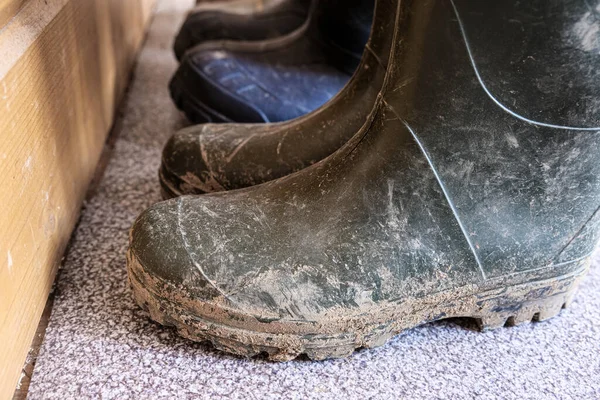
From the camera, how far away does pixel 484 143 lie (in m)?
0.64

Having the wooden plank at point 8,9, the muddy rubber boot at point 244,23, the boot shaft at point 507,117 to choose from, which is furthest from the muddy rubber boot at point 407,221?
the muddy rubber boot at point 244,23

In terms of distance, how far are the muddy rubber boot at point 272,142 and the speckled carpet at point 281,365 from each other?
15cm

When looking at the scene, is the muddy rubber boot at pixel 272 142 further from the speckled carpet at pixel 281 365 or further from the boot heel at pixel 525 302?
the boot heel at pixel 525 302

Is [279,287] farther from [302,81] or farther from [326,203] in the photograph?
[302,81]

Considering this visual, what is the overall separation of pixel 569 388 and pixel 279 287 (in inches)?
12.5

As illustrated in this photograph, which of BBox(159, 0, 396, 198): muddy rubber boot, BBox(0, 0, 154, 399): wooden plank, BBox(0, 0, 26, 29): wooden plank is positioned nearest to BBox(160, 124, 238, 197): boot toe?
BBox(159, 0, 396, 198): muddy rubber boot

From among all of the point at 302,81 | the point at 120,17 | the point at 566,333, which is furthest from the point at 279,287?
the point at 120,17

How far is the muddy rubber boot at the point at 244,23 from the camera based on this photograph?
4.49ft

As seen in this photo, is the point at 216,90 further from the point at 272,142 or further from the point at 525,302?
the point at 525,302

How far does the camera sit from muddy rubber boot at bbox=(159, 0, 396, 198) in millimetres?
834

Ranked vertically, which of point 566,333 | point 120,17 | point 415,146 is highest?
point 415,146

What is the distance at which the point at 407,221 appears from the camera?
2.19 ft

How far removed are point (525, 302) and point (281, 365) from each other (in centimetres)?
28

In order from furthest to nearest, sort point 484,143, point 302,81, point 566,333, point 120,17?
point 120,17
point 302,81
point 566,333
point 484,143
